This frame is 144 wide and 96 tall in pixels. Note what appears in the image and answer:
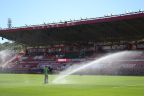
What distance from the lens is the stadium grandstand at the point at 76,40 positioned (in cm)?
6581

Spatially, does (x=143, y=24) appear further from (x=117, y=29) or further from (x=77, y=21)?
(x=77, y=21)

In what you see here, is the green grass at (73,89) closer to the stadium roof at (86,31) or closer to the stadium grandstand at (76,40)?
the stadium grandstand at (76,40)

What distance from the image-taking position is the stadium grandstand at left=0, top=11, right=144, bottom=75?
216ft

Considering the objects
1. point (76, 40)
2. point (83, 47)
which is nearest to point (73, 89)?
point (83, 47)

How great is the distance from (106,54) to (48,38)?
57.8 ft

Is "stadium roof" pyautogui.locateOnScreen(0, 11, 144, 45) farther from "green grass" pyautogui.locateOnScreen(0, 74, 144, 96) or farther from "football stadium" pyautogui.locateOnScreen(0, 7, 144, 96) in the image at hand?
"green grass" pyautogui.locateOnScreen(0, 74, 144, 96)

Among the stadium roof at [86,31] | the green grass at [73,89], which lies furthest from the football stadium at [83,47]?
the green grass at [73,89]

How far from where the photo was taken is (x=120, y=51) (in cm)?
6931

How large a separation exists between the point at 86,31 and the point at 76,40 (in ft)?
23.6

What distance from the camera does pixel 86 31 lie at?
243 ft

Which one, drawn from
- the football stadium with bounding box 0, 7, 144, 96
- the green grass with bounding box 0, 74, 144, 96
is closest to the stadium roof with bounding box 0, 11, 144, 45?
the football stadium with bounding box 0, 7, 144, 96

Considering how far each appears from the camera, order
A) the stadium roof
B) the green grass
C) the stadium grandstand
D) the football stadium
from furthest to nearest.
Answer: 1. the stadium grandstand
2. the stadium roof
3. the football stadium
4. the green grass

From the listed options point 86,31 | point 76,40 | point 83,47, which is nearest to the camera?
point 86,31

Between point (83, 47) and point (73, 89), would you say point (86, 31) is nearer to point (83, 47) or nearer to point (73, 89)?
point (83, 47)
